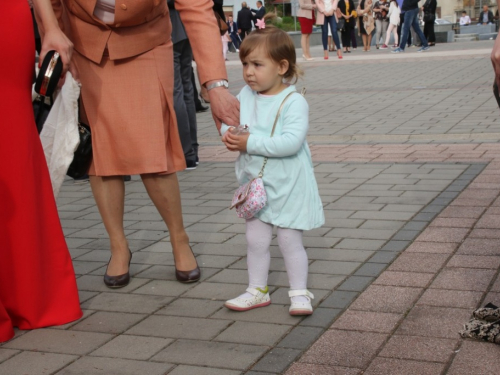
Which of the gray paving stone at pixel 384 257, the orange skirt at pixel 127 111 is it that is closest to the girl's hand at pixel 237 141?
the orange skirt at pixel 127 111

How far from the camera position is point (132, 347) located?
10.8ft

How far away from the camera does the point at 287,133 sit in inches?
135

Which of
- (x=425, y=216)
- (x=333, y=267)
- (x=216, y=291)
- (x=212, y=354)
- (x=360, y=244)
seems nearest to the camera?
Answer: (x=212, y=354)

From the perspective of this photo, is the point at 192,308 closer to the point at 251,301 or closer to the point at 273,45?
the point at 251,301

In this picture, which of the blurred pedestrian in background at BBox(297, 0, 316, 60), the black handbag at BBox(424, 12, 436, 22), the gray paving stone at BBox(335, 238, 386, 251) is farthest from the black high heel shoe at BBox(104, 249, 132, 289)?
the black handbag at BBox(424, 12, 436, 22)

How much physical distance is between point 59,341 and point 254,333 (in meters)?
0.76

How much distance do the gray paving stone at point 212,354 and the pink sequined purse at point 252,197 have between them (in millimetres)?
541

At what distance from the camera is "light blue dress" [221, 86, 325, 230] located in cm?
346

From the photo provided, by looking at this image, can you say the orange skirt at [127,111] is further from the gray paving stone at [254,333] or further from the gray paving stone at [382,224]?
the gray paving stone at [382,224]

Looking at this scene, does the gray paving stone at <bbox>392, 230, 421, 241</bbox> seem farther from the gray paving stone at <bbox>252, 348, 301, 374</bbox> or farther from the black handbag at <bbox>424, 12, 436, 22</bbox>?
the black handbag at <bbox>424, 12, 436, 22</bbox>

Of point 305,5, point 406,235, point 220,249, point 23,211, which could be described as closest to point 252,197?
point 23,211

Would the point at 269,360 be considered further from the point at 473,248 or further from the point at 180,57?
the point at 180,57

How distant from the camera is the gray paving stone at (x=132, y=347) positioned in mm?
3225

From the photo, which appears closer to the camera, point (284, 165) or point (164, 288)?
point (284, 165)
